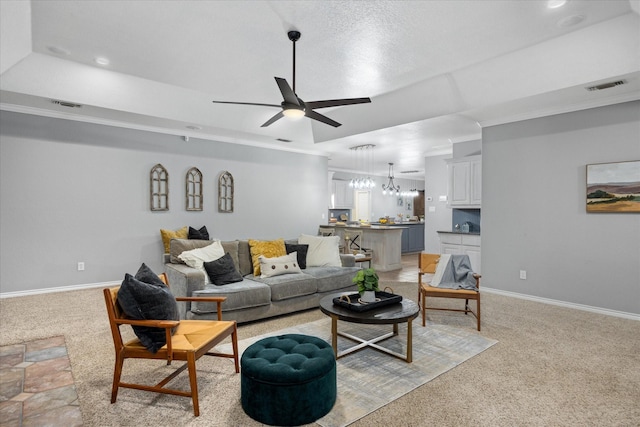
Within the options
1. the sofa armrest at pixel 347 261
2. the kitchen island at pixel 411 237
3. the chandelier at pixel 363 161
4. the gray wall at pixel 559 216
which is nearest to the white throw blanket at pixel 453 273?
the sofa armrest at pixel 347 261

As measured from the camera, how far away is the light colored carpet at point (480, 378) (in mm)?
2094

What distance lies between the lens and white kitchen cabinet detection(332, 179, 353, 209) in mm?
11172

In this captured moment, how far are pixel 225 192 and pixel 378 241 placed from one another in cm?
332

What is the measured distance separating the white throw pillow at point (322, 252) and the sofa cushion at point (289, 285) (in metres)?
0.52

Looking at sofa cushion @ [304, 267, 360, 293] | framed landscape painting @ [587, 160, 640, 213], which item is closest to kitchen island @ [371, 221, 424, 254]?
sofa cushion @ [304, 267, 360, 293]

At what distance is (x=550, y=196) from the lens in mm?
4703

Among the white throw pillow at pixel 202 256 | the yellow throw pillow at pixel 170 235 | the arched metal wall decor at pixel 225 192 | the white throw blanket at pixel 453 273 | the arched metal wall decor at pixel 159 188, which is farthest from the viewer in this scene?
the arched metal wall decor at pixel 225 192

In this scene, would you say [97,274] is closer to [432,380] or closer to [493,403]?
[432,380]

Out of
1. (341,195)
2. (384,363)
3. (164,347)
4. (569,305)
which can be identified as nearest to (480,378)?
(384,363)

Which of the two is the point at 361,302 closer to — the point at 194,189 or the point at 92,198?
the point at 194,189

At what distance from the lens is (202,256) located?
3.95 meters

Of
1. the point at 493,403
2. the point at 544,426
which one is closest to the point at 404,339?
the point at 493,403

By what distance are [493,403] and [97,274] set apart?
559cm

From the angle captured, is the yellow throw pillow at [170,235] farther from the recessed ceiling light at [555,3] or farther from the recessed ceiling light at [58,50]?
the recessed ceiling light at [555,3]
